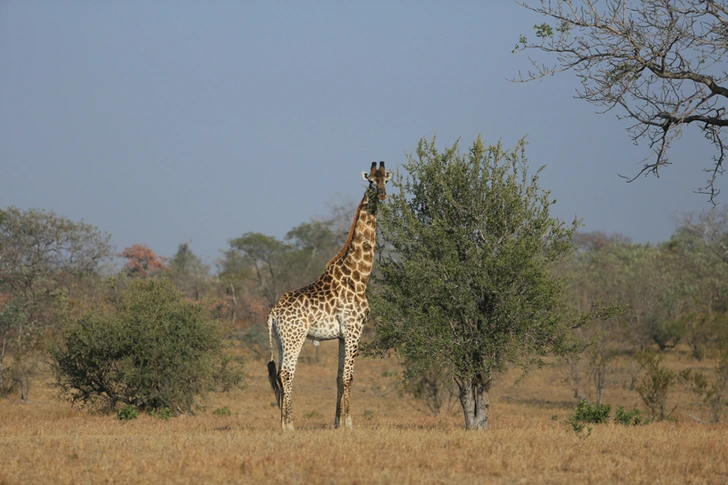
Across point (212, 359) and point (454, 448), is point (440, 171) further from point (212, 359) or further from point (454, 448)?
point (212, 359)

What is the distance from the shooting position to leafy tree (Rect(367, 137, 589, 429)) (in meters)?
13.2

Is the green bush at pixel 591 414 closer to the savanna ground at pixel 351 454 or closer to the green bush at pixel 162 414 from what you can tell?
the savanna ground at pixel 351 454

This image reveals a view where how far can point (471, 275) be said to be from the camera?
13.3 metres

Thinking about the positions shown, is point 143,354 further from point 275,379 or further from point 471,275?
point 471,275

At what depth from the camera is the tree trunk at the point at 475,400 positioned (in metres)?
13.9

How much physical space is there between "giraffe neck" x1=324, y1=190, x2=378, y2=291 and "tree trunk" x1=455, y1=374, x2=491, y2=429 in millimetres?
2640

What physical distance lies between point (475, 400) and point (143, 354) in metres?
9.46

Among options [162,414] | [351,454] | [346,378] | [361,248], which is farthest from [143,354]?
[351,454]

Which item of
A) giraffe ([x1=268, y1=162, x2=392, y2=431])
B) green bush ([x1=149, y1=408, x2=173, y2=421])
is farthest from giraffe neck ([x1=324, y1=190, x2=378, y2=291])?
green bush ([x1=149, y1=408, x2=173, y2=421])

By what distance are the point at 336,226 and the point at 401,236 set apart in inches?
2138

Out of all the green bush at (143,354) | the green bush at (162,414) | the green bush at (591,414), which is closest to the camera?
the green bush at (591,414)

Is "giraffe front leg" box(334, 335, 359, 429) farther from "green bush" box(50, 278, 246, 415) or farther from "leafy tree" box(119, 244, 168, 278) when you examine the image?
"leafy tree" box(119, 244, 168, 278)

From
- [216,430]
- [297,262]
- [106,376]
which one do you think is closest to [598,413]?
[216,430]

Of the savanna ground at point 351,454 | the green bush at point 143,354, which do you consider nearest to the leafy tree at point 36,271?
the green bush at point 143,354
